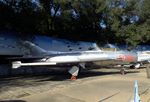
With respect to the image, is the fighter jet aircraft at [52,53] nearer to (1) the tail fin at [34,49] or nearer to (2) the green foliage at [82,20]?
(1) the tail fin at [34,49]

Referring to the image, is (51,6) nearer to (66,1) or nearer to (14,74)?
(66,1)

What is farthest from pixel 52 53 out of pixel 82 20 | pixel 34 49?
pixel 82 20

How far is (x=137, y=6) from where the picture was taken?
43188mm

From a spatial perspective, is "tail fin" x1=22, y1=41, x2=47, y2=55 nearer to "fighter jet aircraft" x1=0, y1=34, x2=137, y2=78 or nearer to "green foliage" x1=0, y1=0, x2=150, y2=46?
"fighter jet aircraft" x1=0, y1=34, x2=137, y2=78

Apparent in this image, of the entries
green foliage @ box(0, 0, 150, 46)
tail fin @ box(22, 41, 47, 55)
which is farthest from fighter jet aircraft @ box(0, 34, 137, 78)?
green foliage @ box(0, 0, 150, 46)

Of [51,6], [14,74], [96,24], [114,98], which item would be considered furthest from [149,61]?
[114,98]

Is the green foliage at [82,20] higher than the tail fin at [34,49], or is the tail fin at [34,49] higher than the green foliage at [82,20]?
the green foliage at [82,20]

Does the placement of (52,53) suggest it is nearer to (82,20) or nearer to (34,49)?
(34,49)

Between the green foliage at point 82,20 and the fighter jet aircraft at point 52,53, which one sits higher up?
the green foliage at point 82,20

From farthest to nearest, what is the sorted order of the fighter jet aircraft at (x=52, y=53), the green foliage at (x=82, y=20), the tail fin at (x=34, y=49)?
1. the green foliage at (x=82, y=20)
2. the tail fin at (x=34, y=49)
3. the fighter jet aircraft at (x=52, y=53)

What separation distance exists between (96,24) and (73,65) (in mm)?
19155

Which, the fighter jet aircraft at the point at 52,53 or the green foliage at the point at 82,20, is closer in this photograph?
the fighter jet aircraft at the point at 52,53

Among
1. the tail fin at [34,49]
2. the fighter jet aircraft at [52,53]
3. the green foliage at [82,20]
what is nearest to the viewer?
the fighter jet aircraft at [52,53]

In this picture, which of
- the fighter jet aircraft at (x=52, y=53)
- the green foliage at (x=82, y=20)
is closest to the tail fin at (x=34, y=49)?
the fighter jet aircraft at (x=52, y=53)
